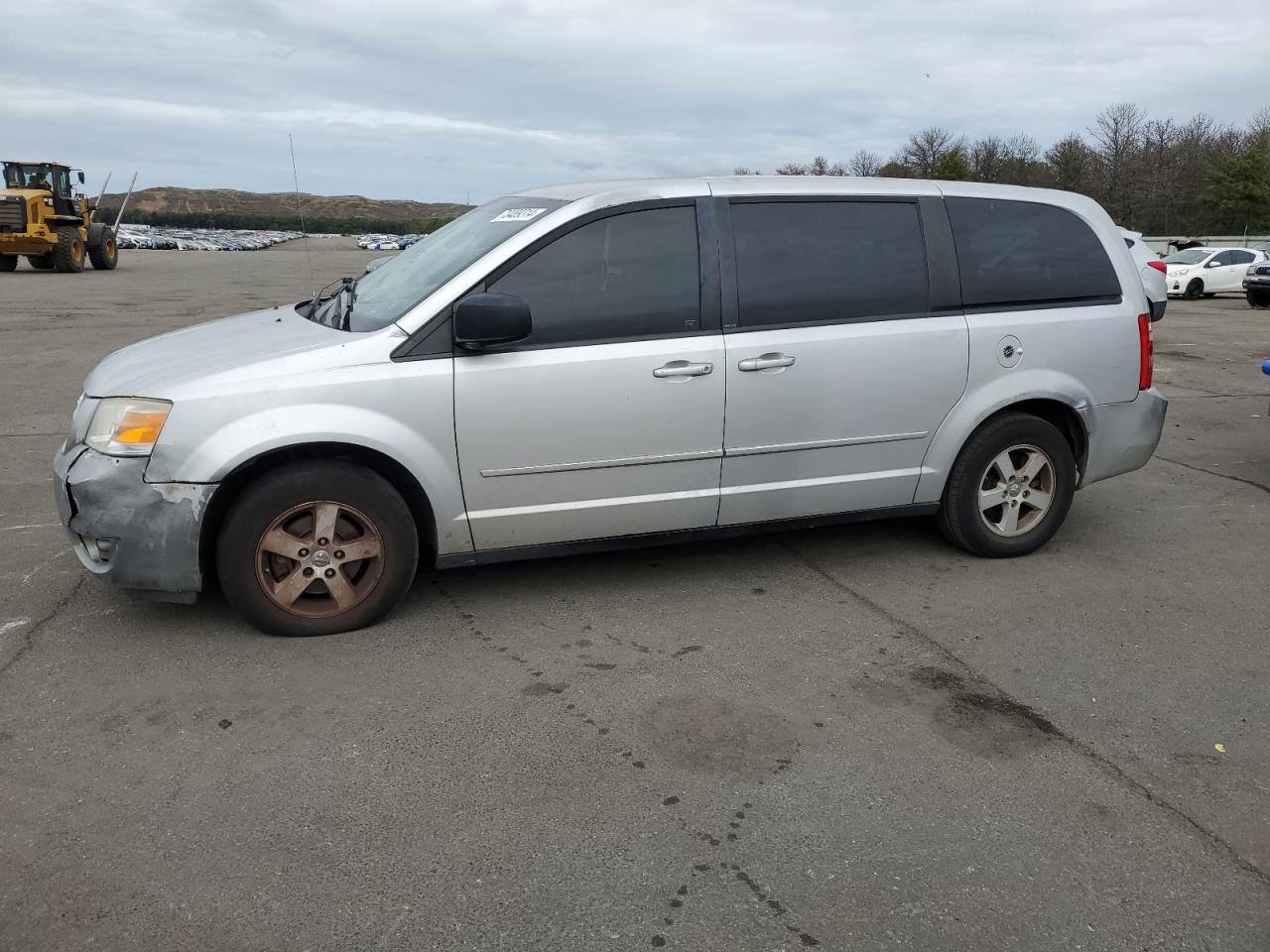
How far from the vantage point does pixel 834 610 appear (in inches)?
186

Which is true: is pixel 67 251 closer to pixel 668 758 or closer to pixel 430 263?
pixel 430 263

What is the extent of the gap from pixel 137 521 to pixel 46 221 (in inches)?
1185

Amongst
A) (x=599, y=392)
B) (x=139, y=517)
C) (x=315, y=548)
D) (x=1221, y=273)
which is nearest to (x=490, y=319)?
(x=599, y=392)

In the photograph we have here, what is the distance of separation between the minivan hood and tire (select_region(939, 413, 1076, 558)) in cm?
299

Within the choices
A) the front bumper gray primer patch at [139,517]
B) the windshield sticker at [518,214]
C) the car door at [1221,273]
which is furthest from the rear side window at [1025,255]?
the car door at [1221,273]

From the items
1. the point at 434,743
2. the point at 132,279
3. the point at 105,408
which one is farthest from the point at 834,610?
the point at 132,279

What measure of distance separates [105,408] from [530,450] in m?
1.65

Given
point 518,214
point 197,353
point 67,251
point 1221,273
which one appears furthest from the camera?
point 67,251

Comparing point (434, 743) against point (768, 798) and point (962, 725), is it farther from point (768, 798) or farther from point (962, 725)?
point (962, 725)

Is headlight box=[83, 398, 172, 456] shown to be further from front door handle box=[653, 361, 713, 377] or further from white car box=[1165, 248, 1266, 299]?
white car box=[1165, 248, 1266, 299]

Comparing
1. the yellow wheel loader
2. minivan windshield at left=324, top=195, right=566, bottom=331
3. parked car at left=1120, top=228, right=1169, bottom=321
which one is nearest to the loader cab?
the yellow wheel loader

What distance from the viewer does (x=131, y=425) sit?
13.4 feet

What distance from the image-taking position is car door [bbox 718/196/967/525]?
4715 mm

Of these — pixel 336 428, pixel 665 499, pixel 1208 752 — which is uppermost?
pixel 336 428
